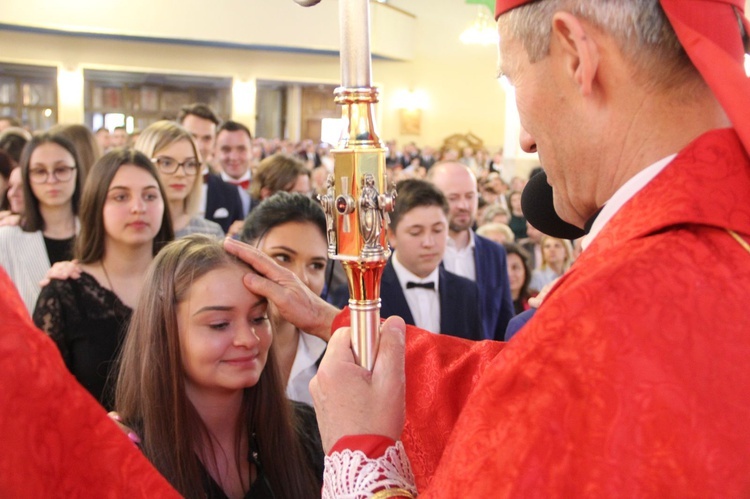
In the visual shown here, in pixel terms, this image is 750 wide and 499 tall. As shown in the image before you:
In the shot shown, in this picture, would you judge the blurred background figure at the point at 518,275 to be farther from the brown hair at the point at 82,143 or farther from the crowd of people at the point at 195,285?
the brown hair at the point at 82,143

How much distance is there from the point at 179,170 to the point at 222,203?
3.13 feet

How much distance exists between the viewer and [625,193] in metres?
1.12

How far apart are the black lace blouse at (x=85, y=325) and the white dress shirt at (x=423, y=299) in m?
1.27

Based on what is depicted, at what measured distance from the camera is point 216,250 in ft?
6.77

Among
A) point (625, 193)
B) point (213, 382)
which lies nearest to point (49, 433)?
point (625, 193)

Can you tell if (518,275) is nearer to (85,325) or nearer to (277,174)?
(277,174)

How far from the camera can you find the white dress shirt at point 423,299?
3.74 meters

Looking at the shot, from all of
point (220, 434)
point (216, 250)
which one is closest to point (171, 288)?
point (216, 250)

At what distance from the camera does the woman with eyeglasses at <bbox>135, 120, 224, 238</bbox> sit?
3980mm

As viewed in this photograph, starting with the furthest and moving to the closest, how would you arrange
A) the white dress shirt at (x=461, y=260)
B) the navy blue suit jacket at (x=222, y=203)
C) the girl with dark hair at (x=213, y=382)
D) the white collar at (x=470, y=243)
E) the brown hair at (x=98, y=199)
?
the navy blue suit jacket at (x=222, y=203) → the white collar at (x=470, y=243) → the white dress shirt at (x=461, y=260) → the brown hair at (x=98, y=199) → the girl with dark hair at (x=213, y=382)

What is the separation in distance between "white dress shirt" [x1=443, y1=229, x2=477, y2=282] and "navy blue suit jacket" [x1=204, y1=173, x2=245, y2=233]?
125 centimetres

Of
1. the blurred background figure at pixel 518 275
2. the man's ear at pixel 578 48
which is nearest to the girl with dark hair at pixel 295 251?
the man's ear at pixel 578 48

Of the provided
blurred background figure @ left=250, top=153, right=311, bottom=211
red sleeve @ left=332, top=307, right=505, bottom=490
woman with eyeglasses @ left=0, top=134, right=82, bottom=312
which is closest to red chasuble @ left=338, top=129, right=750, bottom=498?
red sleeve @ left=332, top=307, right=505, bottom=490

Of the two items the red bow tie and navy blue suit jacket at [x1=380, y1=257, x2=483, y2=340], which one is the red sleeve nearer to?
navy blue suit jacket at [x1=380, y1=257, x2=483, y2=340]
